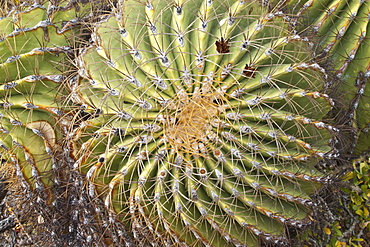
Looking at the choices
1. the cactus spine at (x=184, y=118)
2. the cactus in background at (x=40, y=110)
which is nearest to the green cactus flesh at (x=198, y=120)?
the cactus spine at (x=184, y=118)

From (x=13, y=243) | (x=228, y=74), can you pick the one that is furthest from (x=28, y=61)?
(x=13, y=243)

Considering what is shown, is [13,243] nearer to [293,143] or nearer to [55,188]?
[55,188]

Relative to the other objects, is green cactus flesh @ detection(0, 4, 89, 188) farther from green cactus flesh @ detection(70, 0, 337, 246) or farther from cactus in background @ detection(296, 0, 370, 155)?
cactus in background @ detection(296, 0, 370, 155)

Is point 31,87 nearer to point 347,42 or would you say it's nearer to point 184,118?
point 184,118

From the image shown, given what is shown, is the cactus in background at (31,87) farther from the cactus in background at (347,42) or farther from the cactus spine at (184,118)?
the cactus in background at (347,42)

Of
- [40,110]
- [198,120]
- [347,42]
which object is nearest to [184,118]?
[198,120]
